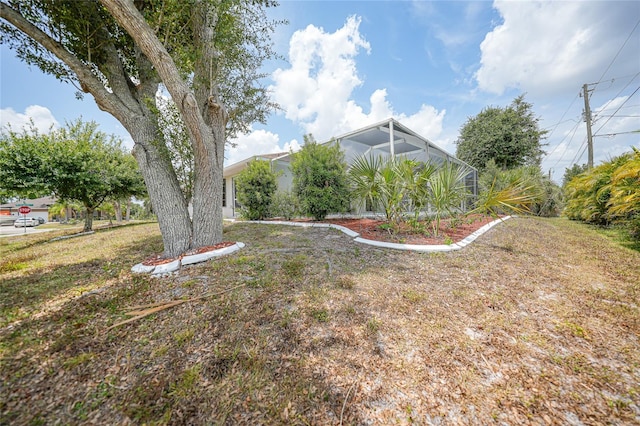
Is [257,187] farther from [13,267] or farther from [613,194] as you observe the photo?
[613,194]

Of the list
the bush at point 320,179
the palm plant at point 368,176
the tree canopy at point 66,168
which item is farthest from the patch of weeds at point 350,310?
the tree canopy at point 66,168

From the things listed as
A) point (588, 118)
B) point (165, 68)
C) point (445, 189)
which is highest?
point (588, 118)

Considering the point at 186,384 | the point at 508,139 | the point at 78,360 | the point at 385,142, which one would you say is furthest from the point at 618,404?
the point at 508,139

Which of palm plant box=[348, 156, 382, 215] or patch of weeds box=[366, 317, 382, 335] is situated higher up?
palm plant box=[348, 156, 382, 215]

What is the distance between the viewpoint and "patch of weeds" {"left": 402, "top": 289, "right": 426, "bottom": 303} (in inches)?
99.6

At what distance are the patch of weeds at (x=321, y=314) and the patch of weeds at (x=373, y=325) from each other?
413 millimetres

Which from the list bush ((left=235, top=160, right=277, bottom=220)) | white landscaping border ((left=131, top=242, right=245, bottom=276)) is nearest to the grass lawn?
white landscaping border ((left=131, top=242, right=245, bottom=276))

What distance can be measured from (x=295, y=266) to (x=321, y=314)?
129 cm

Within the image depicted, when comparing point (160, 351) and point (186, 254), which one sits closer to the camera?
point (160, 351)

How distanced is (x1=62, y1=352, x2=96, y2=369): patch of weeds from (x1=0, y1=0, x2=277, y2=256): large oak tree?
2.43 meters

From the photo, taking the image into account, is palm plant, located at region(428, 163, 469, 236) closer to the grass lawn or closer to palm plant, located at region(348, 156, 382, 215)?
palm plant, located at region(348, 156, 382, 215)

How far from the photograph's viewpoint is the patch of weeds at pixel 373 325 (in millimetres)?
2006

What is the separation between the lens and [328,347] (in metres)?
1.83

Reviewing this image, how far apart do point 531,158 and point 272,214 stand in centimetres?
2251
